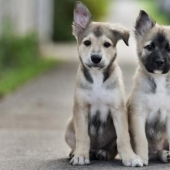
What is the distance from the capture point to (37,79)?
58.6ft

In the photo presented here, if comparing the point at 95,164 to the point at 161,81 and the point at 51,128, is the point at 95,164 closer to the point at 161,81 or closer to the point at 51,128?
the point at 161,81

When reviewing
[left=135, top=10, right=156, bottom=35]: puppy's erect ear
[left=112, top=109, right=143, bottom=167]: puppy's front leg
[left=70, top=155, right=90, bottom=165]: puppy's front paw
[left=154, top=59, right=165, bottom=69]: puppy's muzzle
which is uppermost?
[left=135, top=10, right=156, bottom=35]: puppy's erect ear

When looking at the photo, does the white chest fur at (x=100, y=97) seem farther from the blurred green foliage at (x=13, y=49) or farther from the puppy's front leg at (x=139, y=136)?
the blurred green foliage at (x=13, y=49)

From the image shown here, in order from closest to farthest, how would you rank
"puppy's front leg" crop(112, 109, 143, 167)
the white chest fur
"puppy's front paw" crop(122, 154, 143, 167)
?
"puppy's front paw" crop(122, 154, 143, 167)
"puppy's front leg" crop(112, 109, 143, 167)
the white chest fur

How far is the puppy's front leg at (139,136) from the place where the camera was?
8.24 metres

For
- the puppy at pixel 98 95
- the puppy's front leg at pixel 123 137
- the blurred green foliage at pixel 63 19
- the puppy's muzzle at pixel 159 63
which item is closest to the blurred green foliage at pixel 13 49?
the blurred green foliage at pixel 63 19

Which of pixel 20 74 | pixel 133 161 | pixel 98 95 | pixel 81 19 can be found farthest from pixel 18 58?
pixel 133 161

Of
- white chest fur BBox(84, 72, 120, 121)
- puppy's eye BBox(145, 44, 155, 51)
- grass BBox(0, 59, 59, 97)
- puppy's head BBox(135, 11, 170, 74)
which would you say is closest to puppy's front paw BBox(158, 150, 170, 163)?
white chest fur BBox(84, 72, 120, 121)

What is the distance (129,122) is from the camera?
8.44 m

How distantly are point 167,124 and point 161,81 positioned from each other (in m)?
0.51

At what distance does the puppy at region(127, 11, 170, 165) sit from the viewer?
825 centimetres

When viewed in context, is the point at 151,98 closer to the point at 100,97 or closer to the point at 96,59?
the point at 100,97

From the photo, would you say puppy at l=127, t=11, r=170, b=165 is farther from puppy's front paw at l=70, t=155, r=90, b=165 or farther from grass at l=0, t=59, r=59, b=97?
grass at l=0, t=59, r=59, b=97

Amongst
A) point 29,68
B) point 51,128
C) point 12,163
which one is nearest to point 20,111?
point 51,128
